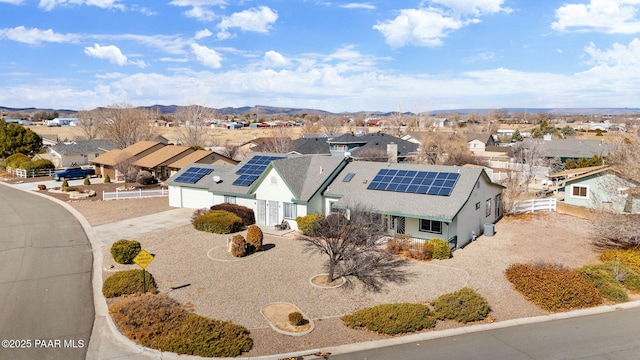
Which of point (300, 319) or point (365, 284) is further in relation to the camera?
point (365, 284)

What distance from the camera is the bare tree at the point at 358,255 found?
21.2m

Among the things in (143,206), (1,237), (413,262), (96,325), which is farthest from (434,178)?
(1,237)

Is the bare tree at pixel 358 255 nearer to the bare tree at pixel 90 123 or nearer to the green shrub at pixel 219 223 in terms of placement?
the green shrub at pixel 219 223

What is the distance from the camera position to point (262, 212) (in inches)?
1292

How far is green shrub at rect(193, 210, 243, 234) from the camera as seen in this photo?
30.1 meters

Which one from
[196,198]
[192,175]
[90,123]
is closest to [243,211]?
[196,198]

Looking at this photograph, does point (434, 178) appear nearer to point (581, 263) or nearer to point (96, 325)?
point (581, 263)

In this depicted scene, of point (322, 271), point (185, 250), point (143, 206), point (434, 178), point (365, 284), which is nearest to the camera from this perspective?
point (365, 284)

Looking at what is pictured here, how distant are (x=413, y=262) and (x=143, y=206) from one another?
27033 mm

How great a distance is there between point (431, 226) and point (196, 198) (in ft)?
70.6

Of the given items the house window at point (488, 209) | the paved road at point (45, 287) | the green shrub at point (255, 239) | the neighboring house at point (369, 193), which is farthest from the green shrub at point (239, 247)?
the house window at point (488, 209)

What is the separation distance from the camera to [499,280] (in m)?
21.7

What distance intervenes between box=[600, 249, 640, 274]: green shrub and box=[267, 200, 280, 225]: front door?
2078 cm

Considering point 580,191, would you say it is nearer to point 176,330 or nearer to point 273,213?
point 273,213
